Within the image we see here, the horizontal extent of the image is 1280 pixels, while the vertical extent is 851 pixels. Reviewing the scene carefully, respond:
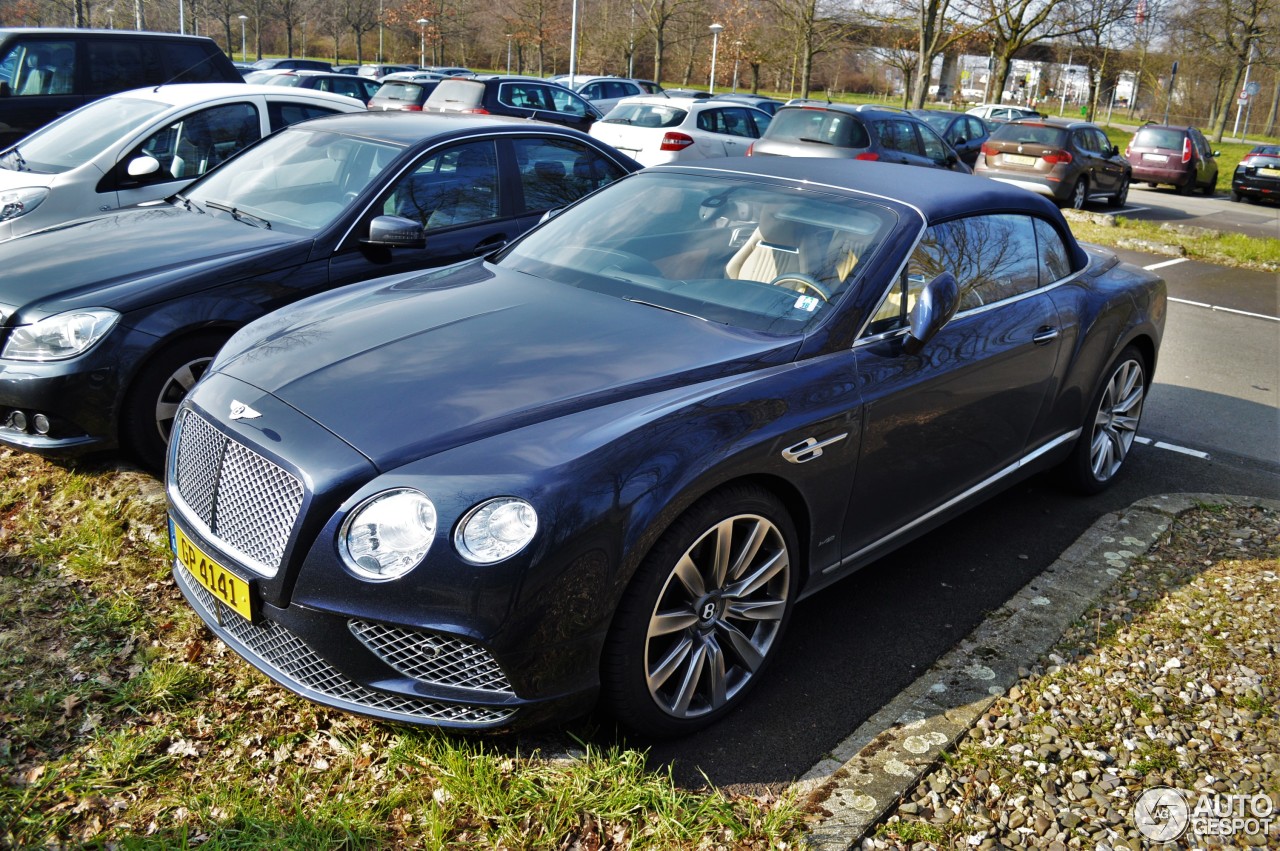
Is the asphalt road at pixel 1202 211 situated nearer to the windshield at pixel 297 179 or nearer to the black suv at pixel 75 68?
the black suv at pixel 75 68

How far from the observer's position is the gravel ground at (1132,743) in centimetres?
275

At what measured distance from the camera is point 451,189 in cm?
564

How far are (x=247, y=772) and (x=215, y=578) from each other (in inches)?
21.7

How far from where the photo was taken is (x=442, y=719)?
269 cm

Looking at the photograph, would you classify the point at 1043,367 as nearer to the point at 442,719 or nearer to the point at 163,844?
the point at 442,719

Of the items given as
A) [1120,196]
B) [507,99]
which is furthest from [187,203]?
[1120,196]

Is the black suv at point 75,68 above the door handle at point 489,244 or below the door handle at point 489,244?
above

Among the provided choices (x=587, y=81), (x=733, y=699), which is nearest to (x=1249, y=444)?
(x=733, y=699)

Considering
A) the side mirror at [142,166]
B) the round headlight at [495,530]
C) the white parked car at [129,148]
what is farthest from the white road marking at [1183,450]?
the side mirror at [142,166]

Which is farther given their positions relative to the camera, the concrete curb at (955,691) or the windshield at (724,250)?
the windshield at (724,250)

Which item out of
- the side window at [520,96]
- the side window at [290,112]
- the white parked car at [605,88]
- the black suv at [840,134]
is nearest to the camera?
the side window at [290,112]

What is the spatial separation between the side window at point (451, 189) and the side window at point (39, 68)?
7.06 meters

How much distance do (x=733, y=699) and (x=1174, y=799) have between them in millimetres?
1276

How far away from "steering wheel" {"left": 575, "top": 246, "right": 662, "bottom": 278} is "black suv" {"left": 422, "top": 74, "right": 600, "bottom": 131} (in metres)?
12.4
